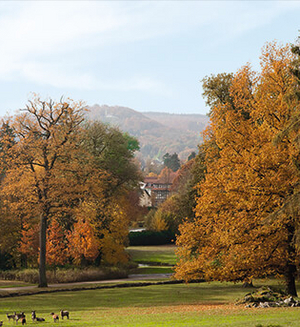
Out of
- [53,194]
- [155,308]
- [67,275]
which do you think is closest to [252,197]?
[155,308]

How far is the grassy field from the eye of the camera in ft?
50.8

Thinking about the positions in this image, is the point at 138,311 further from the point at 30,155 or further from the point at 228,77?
the point at 228,77

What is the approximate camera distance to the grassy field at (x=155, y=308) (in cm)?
1549

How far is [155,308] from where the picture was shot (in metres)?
20.7

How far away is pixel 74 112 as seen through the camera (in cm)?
3334

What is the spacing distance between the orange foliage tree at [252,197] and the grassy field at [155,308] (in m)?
2.09

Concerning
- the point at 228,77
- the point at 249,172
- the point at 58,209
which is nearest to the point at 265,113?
the point at 249,172

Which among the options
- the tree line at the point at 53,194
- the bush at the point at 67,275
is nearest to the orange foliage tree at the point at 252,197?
the tree line at the point at 53,194

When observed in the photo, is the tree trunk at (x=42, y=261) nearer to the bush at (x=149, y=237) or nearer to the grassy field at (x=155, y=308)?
the grassy field at (x=155, y=308)

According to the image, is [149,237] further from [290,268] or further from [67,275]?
[290,268]

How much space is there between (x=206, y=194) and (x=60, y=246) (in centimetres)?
2038

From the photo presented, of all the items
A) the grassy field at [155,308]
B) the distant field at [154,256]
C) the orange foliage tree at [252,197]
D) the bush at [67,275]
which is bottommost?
the distant field at [154,256]

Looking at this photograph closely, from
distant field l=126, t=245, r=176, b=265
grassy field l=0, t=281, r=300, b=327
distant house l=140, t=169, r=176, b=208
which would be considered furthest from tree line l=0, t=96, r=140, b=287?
distant house l=140, t=169, r=176, b=208

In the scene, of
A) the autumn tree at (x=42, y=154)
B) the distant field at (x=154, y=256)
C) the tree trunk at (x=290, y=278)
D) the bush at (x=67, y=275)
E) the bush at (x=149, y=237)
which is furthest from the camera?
the bush at (x=149, y=237)
